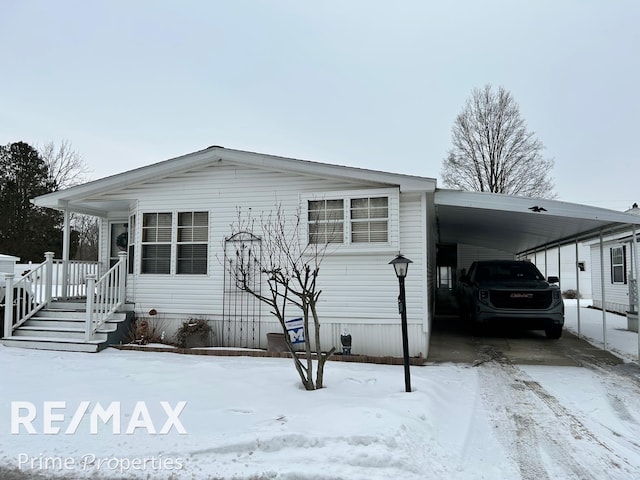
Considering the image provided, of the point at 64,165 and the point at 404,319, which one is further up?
the point at 64,165

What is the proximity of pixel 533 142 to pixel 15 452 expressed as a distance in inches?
1001

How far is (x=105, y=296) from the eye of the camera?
27.3ft

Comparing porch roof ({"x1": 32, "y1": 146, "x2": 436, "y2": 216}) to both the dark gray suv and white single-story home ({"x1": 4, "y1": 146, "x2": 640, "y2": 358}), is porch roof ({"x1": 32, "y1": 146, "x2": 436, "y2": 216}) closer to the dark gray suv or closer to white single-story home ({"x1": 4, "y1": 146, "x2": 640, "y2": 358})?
white single-story home ({"x1": 4, "y1": 146, "x2": 640, "y2": 358})

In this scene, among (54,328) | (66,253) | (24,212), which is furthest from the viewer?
(24,212)

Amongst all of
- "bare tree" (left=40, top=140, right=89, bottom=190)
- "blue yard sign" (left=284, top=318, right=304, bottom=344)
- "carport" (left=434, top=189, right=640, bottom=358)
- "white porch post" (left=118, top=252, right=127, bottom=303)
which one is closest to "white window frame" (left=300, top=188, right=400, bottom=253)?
"carport" (left=434, top=189, right=640, bottom=358)

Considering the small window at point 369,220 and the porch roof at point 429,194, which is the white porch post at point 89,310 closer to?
the porch roof at point 429,194

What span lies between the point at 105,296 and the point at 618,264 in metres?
16.2

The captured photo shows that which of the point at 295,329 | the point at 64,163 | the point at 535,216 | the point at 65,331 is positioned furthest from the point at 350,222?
the point at 64,163

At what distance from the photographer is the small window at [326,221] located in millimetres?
7766

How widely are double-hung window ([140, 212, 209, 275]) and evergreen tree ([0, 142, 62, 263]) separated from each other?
20.9 metres

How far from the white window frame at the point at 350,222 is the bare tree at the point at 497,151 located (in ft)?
58.9

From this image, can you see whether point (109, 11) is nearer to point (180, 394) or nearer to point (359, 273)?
point (359, 273)

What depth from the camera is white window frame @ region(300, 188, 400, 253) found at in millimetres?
7410
